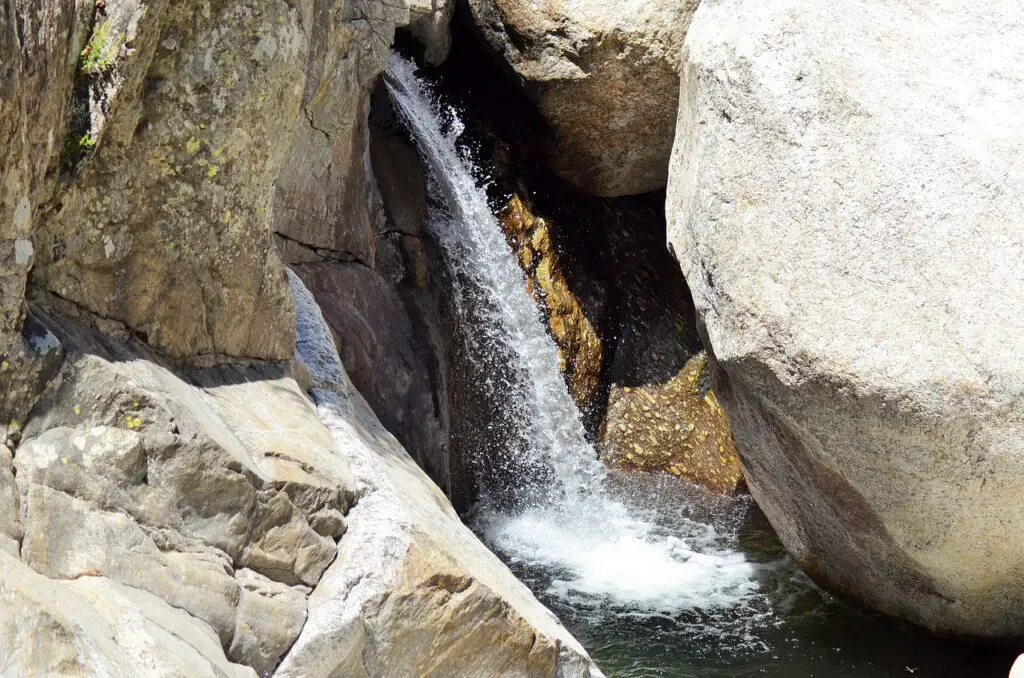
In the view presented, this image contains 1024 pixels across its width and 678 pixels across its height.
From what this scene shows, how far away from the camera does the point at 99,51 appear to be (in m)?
2.68

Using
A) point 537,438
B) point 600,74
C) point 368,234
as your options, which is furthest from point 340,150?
point 537,438

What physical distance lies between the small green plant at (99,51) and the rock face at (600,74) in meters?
4.24

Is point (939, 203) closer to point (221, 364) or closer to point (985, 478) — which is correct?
point (985, 478)

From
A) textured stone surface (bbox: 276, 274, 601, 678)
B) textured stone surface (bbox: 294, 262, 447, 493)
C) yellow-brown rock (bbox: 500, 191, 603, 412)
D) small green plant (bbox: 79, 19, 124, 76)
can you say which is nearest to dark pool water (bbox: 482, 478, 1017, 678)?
textured stone surface (bbox: 294, 262, 447, 493)

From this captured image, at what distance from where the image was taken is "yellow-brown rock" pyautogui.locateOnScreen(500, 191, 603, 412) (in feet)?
22.9

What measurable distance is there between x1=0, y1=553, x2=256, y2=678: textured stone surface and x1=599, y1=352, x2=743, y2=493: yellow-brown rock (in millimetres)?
4637

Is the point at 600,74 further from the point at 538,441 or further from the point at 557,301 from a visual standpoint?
the point at 538,441

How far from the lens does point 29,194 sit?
2.56m

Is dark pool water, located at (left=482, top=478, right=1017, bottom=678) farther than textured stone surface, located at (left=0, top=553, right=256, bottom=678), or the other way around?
dark pool water, located at (left=482, top=478, right=1017, bottom=678)

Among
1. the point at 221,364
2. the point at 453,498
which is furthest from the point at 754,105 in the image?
the point at 453,498

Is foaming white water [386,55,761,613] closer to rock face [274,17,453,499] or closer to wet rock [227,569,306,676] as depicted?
rock face [274,17,453,499]

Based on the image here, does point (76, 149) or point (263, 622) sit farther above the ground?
Result: point (76, 149)

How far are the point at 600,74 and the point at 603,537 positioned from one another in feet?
9.68

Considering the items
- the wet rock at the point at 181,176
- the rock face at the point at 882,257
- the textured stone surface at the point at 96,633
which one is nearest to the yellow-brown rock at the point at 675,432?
the rock face at the point at 882,257
